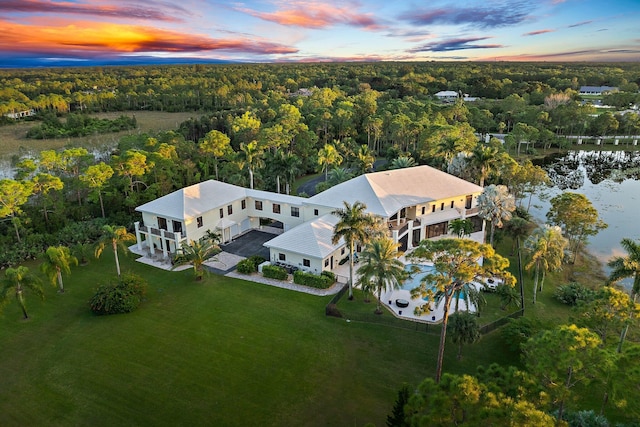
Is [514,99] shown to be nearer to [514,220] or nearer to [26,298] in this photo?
[514,220]

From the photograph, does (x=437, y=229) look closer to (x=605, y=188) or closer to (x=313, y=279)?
(x=313, y=279)

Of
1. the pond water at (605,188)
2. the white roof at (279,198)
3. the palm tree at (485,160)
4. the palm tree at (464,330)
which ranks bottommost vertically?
the pond water at (605,188)

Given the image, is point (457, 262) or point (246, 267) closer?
point (457, 262)

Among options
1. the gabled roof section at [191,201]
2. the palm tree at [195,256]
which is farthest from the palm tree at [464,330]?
the gabled roof section at [191,201]

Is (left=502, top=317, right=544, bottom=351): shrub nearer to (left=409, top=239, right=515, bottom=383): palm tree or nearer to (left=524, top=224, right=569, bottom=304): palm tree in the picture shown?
(left=524, top=224, right=569, bottom=304): palm tree

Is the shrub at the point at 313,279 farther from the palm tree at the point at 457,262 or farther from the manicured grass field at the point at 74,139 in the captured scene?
the manicured grass field at the point at 74,139

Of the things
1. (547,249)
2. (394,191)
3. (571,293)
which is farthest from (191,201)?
(571,293)
